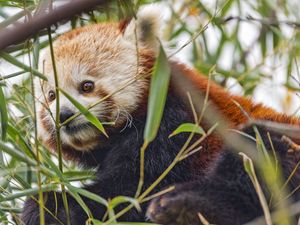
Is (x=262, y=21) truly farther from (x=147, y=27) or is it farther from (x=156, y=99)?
(x=156, y=99)

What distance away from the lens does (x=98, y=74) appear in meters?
4.04

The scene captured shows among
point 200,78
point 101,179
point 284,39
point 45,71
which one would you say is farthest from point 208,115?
point 284,39

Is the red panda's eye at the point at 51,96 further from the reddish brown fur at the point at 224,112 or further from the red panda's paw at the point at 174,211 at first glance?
the red panda's paw at the point at 174,211

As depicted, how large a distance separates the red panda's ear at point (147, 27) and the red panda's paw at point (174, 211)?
1.37 meters

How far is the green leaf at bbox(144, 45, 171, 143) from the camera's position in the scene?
239 cm

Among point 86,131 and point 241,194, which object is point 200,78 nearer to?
point 86,131

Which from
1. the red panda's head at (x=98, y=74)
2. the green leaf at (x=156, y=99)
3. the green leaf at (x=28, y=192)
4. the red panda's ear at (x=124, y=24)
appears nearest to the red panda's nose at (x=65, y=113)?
the red panda's head at (x=98, y=74)

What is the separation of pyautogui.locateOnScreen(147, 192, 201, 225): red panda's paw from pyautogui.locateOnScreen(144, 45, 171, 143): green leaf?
66 centimetres

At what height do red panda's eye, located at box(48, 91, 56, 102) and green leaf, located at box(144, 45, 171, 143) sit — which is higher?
green leaf, located at box(144, 45, 171, 143)

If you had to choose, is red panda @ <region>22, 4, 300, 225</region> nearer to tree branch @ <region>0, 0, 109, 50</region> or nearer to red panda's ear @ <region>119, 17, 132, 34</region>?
red panda's ear @ <region>119, 17, 132, 34</region>

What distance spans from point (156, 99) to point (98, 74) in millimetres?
1613

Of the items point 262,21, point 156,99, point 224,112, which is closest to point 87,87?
point 224,112

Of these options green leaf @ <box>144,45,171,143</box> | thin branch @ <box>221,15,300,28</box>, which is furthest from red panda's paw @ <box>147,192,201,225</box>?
thin branch @ <box>221,15,300,28</box>

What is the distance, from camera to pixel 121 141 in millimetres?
3830
